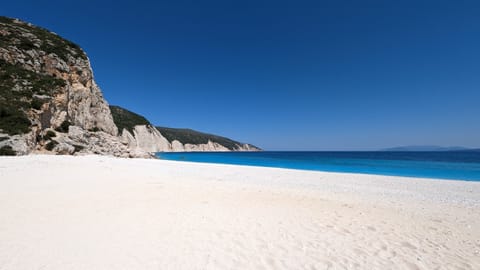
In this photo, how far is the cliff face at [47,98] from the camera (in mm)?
21672

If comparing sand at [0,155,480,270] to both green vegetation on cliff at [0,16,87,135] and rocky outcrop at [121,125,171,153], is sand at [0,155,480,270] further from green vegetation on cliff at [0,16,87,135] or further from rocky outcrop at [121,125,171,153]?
rocky outcrop at [121,125,171,153]

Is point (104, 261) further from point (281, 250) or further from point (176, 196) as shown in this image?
point (176, 196)

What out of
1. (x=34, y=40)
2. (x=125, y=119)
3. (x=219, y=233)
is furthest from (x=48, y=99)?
(x=125, y=119)

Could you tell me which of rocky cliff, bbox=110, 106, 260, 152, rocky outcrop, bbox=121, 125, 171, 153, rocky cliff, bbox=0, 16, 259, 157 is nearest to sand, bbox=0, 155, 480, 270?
rocky cliff, bbox=0, 16, 259, 157

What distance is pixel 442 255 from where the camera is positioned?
4031mm

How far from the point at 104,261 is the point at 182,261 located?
124 centimetres

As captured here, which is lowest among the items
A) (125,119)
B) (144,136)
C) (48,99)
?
(144,136)

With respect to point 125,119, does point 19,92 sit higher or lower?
lower

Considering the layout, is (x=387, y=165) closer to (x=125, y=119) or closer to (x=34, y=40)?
(x=34, y=40)

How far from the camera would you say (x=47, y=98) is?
83.5 ft

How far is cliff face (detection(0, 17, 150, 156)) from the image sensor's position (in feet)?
71.1

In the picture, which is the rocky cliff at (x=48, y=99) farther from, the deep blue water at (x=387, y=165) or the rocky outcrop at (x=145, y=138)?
the rocky outcrop at (x=145, y=138)

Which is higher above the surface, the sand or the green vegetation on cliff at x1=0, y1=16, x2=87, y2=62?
the green vegetation on cliff at x1=0, y1=16, x2=87, y2=62

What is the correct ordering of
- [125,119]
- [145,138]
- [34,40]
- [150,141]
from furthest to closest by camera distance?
[150,141], [125,119], [145,138], [34,40]
